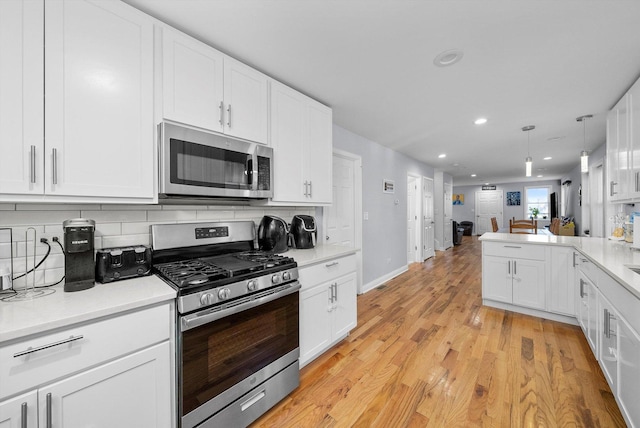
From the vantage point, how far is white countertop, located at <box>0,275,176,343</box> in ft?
2.96

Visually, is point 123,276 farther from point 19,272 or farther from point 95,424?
point 95,424

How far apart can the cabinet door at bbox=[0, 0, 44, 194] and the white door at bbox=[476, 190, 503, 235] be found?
13105mm

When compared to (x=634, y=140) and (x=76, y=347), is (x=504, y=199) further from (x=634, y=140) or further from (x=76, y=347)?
(x=76, y=347)

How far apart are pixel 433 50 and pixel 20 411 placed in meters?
2.75

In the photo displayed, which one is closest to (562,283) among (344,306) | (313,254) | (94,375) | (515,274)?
(515,274)

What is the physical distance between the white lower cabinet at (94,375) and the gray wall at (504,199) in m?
12.9

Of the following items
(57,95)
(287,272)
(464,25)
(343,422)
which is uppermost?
(464,25)

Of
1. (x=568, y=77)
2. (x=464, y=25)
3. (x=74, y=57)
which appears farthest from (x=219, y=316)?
(x=568, y=77)

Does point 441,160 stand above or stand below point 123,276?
above

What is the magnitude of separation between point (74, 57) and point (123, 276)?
110cm

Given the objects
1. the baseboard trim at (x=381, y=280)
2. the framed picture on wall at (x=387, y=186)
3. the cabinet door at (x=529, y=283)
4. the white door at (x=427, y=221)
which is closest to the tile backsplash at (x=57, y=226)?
the baseboard trim at (x=381, y=280)

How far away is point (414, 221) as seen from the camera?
5922 mm

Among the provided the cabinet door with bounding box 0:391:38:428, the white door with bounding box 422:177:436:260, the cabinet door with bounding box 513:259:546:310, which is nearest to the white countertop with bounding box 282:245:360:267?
the cabinet door with bounding box 0:391:38:428

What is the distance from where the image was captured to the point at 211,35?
168 cm
